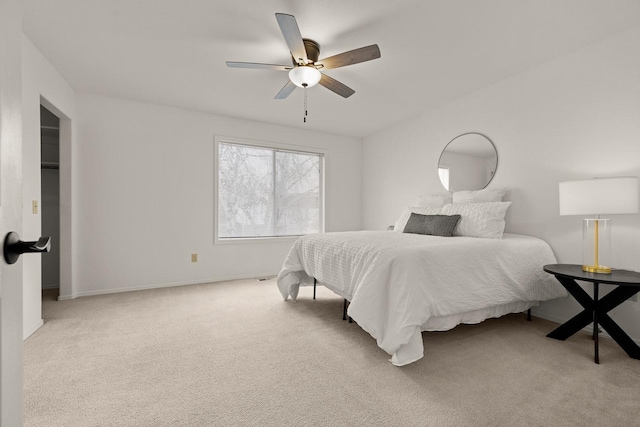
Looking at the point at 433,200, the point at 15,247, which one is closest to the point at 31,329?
the point at 15,247

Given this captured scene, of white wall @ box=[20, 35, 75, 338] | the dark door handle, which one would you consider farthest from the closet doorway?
the dark door handle

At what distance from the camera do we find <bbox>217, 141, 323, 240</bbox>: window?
14.5 feet

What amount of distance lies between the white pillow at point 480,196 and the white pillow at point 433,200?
18cm

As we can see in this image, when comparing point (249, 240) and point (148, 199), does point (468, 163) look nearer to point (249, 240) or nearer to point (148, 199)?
point (249, 240)

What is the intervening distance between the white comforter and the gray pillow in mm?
492

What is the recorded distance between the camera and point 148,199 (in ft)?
12.5

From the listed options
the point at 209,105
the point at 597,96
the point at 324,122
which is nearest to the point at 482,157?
the point at 597,96

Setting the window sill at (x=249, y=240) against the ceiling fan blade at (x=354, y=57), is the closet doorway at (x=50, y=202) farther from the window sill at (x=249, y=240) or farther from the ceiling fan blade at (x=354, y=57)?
the ceiling fan blade at (x=354, y=57)

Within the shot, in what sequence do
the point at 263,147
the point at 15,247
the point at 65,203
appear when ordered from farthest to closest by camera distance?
1. the point at 263,147
2. the point at 65,203
3. the point at 15,247

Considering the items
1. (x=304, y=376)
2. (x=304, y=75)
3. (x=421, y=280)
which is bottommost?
(x=304, y=376)

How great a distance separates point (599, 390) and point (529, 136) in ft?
7.32

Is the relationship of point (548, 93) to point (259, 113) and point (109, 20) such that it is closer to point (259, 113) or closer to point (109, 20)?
point (259, 113)

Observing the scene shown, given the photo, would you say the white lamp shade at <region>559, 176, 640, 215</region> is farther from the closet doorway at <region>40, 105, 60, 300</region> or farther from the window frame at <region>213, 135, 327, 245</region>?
the closet doorway at <region>40, 105, 60, 300</region>

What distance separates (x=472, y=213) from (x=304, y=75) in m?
2.04
